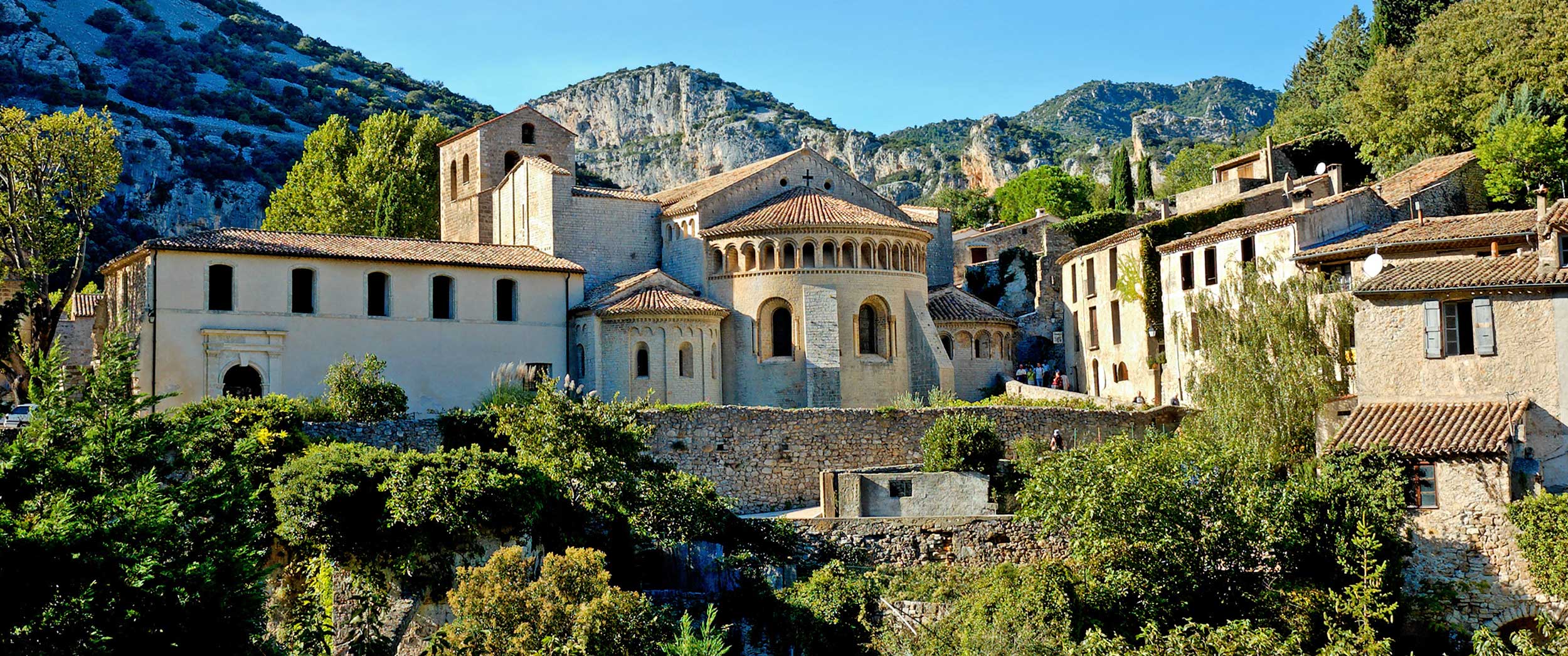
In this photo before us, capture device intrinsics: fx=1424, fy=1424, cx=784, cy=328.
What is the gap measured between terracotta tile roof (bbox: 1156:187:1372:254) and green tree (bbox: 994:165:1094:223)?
4302 cm

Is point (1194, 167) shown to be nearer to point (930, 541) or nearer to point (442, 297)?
point (442, 297)

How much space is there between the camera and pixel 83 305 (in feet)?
173

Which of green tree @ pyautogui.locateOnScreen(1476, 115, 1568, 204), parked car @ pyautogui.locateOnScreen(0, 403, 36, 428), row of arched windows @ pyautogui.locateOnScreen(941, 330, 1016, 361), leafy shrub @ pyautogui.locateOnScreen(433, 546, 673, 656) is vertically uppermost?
green tree @ pyautogui.locateOnScreen(1476, 115, 1568, 204)

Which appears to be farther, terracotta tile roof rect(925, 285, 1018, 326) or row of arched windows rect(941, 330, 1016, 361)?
row of arched windows rect(941, 330, 1016, 361)

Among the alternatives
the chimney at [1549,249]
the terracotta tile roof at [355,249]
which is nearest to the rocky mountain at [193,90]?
the terracotta tile roof at [355,249]

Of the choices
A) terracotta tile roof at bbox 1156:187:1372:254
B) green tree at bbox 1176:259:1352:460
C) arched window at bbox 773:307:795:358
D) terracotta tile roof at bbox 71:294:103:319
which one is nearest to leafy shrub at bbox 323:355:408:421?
arched window at bbox 773:307:795:358

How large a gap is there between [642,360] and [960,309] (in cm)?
1215

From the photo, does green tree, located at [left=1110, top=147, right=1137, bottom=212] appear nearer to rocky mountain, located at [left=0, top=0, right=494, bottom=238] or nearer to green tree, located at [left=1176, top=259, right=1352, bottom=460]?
green tree, located at [left=1176, top=259, right=1352, bottom=460]

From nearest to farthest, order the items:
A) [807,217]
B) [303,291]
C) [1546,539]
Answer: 1. [1546,539]
2. [303,291]
3. [807,217]

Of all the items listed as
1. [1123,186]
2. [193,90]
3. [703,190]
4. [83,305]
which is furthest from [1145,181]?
[193,90]

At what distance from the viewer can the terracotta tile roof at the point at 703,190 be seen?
159 feet

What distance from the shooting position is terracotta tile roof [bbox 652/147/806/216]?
48.6 meters

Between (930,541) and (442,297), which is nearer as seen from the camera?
(930,541)

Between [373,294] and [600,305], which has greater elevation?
[373,294]
